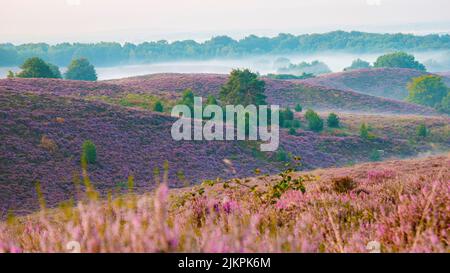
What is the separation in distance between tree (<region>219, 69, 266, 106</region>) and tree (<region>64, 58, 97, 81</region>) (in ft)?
144

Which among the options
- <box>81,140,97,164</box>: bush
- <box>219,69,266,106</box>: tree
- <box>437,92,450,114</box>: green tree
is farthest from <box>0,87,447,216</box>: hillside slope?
<box>437,92,450,114</box>: green tree

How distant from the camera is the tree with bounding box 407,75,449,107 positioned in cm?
11412

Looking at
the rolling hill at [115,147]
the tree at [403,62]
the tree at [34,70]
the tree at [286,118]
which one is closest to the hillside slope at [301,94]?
the tree at [34,70]

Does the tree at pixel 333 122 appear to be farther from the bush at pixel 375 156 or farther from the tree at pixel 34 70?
the tree at pixel 34 70

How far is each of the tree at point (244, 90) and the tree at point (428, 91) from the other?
6070 cm

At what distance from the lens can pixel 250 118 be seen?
58.2 metres

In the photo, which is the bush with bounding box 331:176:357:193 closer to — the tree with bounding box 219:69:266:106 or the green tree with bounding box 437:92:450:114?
the tree with bounding box 219:69:266:106

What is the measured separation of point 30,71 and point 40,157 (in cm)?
3930

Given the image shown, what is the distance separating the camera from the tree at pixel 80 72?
10200cm

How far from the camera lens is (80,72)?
102m

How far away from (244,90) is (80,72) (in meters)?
47.8

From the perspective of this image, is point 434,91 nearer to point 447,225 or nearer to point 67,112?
point 67,112

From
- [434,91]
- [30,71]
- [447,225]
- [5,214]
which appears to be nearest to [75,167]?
[5,214]

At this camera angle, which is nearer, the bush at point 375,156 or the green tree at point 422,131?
the bush at point 375,156
